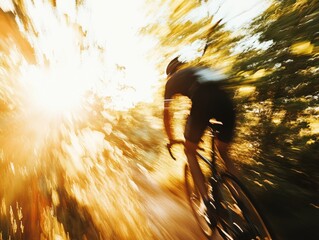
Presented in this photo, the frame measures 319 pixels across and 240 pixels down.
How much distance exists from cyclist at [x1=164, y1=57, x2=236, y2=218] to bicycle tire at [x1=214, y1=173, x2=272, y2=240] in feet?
0.58

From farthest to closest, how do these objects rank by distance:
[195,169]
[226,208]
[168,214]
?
[168,214]
[195,169]
[226,208]

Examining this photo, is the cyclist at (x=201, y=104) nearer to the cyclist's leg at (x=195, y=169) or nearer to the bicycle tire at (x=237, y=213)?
the cyclist's leg at (x=195, y=169)

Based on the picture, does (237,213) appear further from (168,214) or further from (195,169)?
(168,214)

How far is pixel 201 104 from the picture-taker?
2.77 meters

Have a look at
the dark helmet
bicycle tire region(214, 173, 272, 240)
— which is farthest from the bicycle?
the dark helmet

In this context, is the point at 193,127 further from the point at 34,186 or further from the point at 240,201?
the point at 34,186

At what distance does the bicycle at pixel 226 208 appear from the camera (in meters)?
2.52

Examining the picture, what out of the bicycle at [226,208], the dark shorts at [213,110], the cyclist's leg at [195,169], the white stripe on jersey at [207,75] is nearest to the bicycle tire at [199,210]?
the bicycle at [226,208]

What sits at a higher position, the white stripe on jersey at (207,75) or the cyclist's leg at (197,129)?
the white stripe on jersey at (207,75)

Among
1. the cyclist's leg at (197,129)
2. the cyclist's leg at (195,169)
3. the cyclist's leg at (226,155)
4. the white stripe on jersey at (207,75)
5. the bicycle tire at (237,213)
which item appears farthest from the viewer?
the cyclist's leg at (195,169)

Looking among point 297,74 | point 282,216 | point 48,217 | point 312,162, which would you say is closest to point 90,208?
point 48,217

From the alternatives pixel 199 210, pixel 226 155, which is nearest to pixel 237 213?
pixel 226 155

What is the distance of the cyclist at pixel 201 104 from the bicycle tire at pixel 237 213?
0.18m

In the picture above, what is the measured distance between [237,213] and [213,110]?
1126 mm
